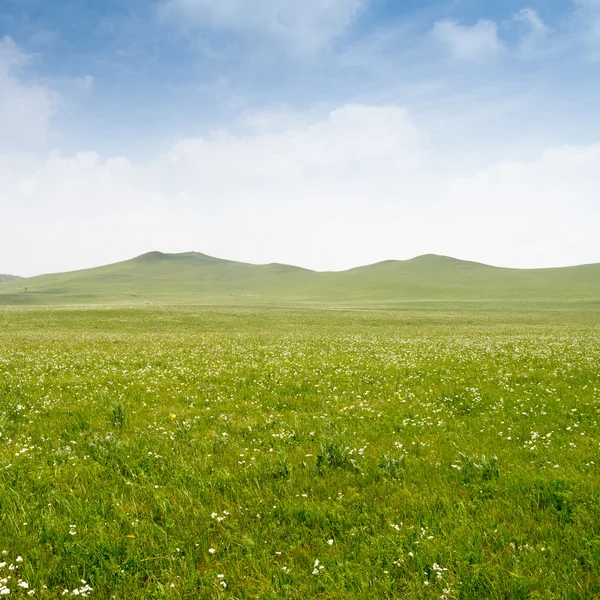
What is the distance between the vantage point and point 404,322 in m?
53.8

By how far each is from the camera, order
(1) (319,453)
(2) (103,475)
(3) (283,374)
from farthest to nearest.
→ 1. (3) (283,374)
2. (1) (319,453)
3. (2) (103,475)

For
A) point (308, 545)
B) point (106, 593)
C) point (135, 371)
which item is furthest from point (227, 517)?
point (135, 371)

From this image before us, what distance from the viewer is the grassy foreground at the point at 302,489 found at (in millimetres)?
4441

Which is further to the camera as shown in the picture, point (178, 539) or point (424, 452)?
point (424, 452)

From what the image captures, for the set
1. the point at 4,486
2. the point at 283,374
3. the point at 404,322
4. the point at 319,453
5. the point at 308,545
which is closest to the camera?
the point at 308,545

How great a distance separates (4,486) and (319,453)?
518 cm

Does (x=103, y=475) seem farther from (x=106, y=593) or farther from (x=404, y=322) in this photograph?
(x=404, y=322)

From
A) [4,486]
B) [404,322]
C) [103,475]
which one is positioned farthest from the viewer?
[404,322]

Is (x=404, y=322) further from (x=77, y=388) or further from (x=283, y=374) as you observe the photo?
(x=77, y=388)

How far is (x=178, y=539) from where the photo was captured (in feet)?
17.0

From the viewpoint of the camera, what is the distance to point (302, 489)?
6.43 meters

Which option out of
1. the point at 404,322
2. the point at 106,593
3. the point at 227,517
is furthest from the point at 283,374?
the point at 404,322

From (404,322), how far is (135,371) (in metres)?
43.1

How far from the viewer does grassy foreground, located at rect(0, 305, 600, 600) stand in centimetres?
444
